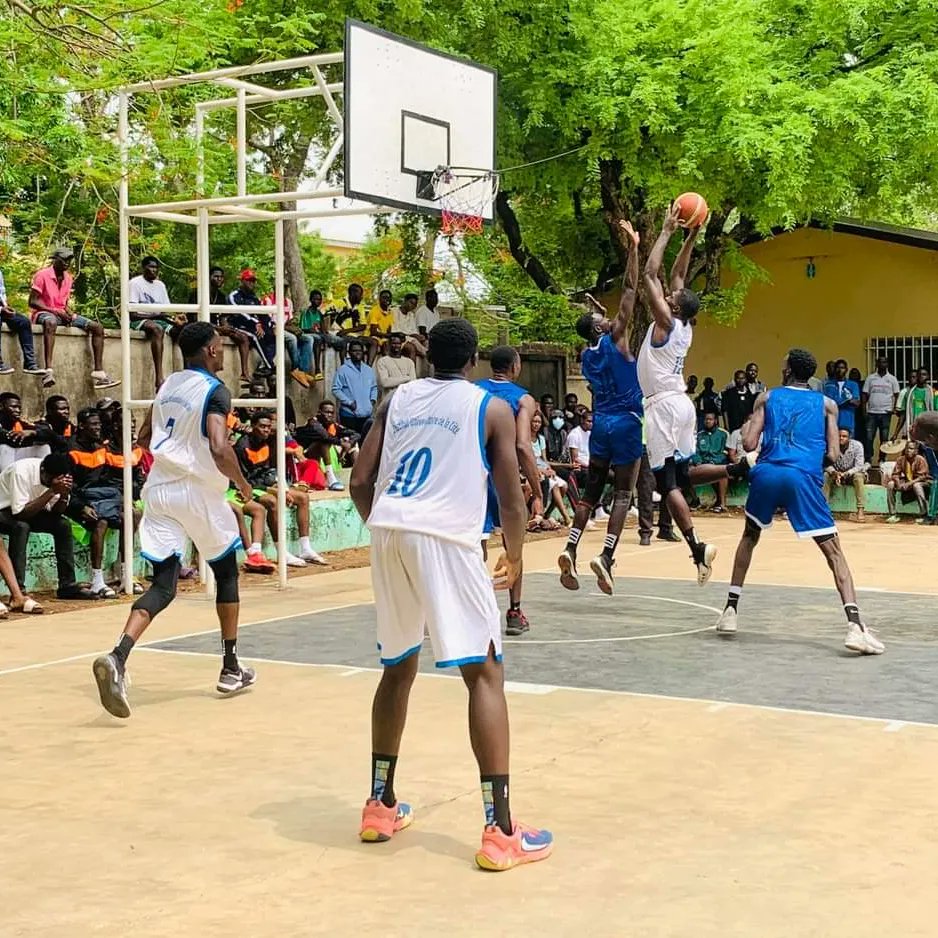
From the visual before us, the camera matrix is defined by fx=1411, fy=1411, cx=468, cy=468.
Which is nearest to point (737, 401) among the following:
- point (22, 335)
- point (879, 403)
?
point (879, 403)

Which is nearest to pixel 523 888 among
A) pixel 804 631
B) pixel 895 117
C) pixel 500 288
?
pixel 804 631

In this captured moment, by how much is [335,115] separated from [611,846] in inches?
336

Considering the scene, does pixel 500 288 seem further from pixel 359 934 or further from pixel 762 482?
pixel 359 934

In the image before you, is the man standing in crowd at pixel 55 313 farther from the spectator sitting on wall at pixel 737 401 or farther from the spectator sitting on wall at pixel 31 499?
the spectator sitting on wall at pixel 737 401

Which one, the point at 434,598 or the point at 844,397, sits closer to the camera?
the point at 434,598

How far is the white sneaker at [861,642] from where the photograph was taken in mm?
9000

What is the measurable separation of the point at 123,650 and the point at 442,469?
295 centimetres

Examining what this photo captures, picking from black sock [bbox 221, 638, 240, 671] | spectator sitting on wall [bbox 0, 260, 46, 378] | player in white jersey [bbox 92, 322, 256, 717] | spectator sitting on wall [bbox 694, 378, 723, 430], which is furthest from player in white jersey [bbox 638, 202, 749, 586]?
spectator sitting on wall [bbox 694, 378, 723, 430]

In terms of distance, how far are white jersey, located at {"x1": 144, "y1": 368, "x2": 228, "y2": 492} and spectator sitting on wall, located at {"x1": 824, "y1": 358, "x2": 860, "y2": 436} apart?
1647 centimetres

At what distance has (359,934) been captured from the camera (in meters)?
4.26

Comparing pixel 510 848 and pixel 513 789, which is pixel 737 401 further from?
pixel 510 848

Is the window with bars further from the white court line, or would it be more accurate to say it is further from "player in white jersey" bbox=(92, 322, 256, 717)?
"player in white jersey" bbox=(92, 322, 256, 717)

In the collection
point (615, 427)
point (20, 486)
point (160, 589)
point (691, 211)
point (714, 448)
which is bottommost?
point (714, 448)

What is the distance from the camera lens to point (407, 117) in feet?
43.3
